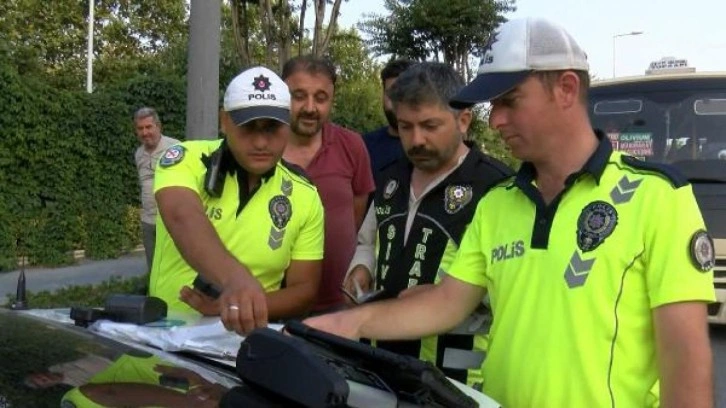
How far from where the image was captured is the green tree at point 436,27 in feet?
71.8

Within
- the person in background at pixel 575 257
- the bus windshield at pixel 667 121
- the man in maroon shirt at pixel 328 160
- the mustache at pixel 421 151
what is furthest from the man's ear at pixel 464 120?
the bus windshield at pixel 667 121

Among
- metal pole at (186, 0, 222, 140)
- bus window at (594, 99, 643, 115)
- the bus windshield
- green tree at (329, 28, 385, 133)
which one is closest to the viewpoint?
metal pole at (186, 0, 222, 140)

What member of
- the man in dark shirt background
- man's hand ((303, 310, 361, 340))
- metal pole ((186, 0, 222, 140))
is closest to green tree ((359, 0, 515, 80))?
metal pole ((186, 0, 222, 140))

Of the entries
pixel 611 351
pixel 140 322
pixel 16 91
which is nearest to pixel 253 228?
pixel 140 322

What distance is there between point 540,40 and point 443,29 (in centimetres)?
2039

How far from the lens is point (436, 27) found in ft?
72.7

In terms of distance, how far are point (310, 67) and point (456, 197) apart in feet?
3.70

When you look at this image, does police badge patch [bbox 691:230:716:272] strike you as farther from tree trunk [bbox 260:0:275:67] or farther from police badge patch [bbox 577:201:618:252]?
tree trunk [bbox 260:0:275:67]

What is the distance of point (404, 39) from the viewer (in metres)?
22.6

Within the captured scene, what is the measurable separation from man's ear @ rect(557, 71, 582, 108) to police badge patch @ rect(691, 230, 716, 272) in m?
0.40

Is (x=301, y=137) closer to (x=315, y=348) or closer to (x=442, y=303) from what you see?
(x=442, y=303)

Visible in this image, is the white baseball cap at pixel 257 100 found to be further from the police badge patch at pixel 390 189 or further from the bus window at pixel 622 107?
the bus window at pixel 622 107

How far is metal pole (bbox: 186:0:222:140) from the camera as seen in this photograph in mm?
6828

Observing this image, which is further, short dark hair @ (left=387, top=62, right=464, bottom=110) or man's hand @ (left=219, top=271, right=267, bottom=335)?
short dark hair @ (left=387, top=62, right=464, bottom=110)
